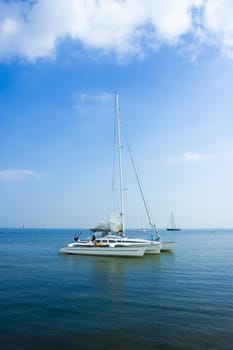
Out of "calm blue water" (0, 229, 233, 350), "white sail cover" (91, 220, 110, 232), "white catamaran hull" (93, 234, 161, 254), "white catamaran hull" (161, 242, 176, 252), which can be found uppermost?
"white sail cover" (91, 220, 110, 232)

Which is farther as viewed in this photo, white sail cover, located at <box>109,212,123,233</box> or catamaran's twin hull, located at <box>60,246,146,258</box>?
white sail cover, located at <box>109,212,123,233</box>

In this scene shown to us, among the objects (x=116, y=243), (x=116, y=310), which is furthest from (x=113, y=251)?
(x=116, y=310)

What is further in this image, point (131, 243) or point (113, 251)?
point (131, 243)

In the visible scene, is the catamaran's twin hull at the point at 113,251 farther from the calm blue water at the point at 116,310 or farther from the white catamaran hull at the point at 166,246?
the calm blue water at the point at 116,310

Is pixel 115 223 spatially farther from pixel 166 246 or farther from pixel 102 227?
pixel 166 246

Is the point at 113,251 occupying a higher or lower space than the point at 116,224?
lower

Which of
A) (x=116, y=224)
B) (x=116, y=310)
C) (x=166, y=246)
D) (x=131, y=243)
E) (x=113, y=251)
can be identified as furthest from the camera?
(x=166, y=246)

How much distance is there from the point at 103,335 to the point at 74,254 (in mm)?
32664

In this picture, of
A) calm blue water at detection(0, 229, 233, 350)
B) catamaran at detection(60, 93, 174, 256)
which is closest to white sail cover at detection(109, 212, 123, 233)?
catamaran at detection(60, 93, 174, 256)

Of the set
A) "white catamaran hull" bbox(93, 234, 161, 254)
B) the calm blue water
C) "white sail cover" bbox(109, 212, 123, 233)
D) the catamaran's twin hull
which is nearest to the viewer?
the calm blue water

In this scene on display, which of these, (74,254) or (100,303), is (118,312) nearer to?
(100,303)

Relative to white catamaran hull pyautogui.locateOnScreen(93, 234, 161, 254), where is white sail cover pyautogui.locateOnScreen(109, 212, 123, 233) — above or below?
above

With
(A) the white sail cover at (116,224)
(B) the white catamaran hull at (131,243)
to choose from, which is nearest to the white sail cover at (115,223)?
(A) the white sail cover at (116,224)

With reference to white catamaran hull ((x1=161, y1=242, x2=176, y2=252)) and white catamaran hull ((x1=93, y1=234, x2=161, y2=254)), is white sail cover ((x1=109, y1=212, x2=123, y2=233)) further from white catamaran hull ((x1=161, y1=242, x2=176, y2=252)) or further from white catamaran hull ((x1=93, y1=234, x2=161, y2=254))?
white catamaran hull ((x1=161, y1=242, x2=176, y2=252))
